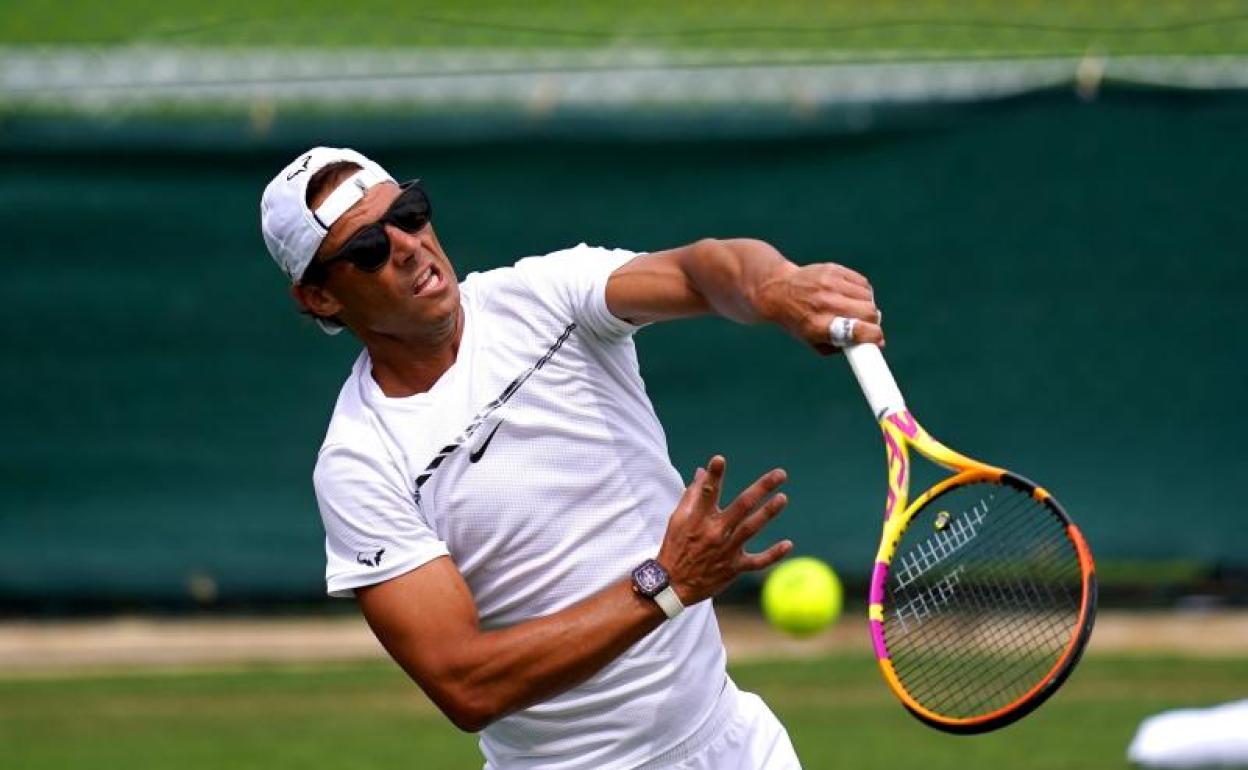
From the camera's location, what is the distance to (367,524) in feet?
12.8

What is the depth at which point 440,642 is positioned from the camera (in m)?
3.81

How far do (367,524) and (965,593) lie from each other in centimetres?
141

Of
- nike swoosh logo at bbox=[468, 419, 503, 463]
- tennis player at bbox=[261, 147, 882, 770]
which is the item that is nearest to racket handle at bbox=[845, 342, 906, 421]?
tennis player at bbox=[261, 147, 882, 770]

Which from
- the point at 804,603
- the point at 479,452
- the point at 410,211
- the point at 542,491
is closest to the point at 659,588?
the point at 542,491

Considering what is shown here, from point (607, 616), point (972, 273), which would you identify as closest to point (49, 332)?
point (972, 273)

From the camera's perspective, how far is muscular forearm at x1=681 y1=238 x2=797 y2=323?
11.9 ft

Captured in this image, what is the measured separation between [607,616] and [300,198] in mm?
1029

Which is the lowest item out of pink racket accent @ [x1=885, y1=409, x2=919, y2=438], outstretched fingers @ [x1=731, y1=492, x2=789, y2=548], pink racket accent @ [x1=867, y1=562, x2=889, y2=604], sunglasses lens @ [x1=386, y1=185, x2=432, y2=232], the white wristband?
pink racket accent @ [x1=867, y1=562, x2=889, y2=604]

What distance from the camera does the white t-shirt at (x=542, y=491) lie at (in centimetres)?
395

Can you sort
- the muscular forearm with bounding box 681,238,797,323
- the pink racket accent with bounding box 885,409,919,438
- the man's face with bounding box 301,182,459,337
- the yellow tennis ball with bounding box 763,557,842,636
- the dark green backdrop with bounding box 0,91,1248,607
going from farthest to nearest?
the dark green backdrop with bounding box 0,91,1248,607, the yellow tennis ball with bounding box 763,557,842,636, the man's face with bounding box 301,182,459,337, the pink racket accent with bounding box 885,409,919,438, the muscular forearm with bounding box 681,238,797,323

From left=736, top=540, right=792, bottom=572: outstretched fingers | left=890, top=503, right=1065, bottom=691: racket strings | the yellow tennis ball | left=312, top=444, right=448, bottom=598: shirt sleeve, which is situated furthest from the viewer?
the yellow tennis ball

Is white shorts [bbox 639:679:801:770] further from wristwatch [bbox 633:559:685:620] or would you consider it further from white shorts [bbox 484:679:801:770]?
wristwatch [bbox 633:559:685:620]

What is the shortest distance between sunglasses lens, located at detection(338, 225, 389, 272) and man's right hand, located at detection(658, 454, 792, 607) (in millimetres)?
802

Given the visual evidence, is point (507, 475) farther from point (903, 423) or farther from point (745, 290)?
point (903, 423)
